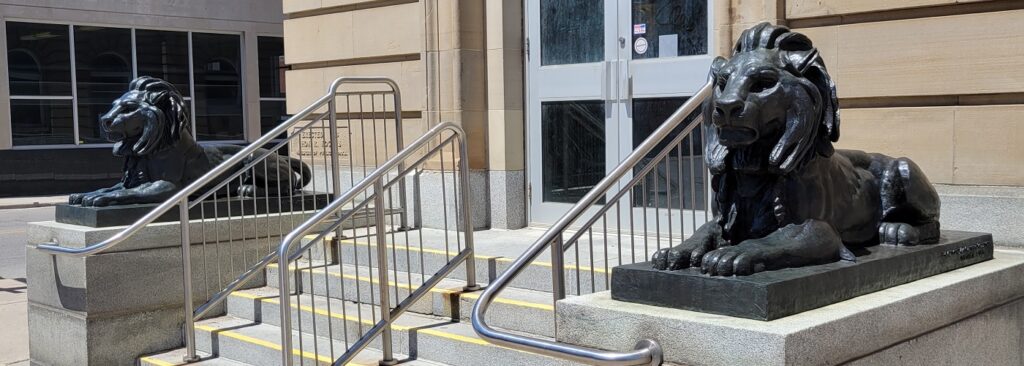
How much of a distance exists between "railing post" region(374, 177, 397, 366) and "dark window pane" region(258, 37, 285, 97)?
22483 millimetres

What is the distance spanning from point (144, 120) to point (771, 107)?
216 inches

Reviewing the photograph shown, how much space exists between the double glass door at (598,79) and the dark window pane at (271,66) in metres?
19.8

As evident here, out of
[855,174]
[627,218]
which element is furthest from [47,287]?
[855,174]

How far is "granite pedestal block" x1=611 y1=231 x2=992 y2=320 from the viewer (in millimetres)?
3785

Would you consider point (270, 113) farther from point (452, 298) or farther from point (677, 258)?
point (677, 258)

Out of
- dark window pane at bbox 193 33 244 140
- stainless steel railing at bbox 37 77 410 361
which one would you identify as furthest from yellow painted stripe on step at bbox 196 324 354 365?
dark window pane at bbox 193 33 244 140

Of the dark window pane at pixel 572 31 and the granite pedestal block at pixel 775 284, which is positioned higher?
the dark window pane at pixel 572 31

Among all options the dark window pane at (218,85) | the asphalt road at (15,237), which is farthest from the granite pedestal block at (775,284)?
the dark window pane at (218,85)

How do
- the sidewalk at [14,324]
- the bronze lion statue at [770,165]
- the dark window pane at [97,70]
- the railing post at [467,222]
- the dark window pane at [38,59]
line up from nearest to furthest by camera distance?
1. the bronze lion statue at [770,165]
2. the railing post at [467,222]
3. the sidewalk at [14,324]
4. the dark window pane at [38,59]
5. the dark window pane at [97,70]

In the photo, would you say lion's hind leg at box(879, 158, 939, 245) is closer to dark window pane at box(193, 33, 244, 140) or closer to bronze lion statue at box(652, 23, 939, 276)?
bronze lion statue at box(652, 23, 939, 276)

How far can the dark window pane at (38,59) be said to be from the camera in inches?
939

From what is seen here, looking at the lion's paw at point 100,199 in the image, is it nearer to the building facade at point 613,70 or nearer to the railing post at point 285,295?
the railing post at point 285,295

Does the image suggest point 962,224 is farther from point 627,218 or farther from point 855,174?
point 627,218

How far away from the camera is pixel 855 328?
389 centimetres
